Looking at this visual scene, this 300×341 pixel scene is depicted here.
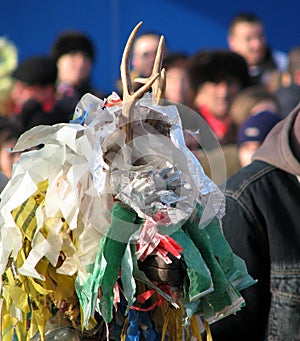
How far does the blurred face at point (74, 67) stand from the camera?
8484 mm

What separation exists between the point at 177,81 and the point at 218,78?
15.1 inches

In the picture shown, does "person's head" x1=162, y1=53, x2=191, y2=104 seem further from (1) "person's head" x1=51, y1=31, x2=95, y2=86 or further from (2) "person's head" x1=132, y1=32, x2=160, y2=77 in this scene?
(1) "person's head" x1=51, y1=31, x2=95, y2=86

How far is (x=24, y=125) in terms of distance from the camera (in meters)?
7.20

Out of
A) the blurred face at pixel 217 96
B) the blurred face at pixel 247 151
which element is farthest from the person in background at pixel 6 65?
the blurred face at pixel 247 151

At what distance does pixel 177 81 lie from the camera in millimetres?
7348

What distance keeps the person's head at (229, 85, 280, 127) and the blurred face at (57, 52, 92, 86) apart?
6.20ft

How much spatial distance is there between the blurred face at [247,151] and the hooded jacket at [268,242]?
1.82 metres

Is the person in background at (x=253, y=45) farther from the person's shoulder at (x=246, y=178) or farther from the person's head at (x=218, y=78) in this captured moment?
the person's shoulder at (x=246, y=178)

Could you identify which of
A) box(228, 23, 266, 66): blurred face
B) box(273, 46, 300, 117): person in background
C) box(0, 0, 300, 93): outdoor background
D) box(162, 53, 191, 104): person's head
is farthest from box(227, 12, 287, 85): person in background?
box(162, 53, 191, 104): person's head

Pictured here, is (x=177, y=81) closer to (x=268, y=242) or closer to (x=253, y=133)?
(x=253, y=133)

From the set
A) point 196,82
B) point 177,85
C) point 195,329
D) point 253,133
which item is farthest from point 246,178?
point 196,82

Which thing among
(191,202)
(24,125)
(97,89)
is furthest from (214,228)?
(97,89)

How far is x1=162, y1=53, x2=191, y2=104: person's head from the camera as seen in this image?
281 inches

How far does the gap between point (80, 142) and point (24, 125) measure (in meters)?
4.23
